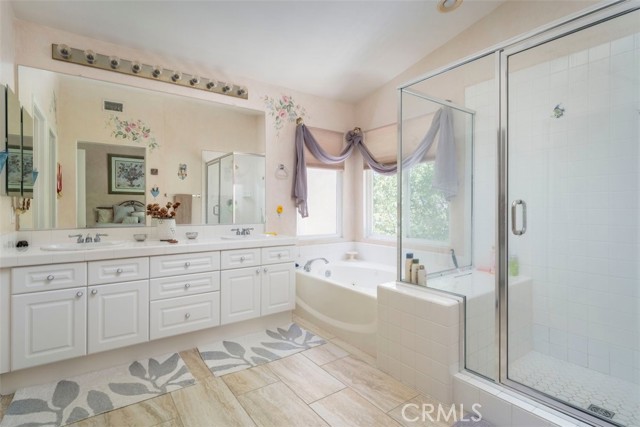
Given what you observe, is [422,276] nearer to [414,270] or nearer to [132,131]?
[414,270]

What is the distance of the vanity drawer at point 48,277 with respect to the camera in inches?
77.3

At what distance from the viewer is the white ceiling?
2.42m

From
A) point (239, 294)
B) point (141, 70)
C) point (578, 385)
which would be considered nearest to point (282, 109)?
point (141, 70)

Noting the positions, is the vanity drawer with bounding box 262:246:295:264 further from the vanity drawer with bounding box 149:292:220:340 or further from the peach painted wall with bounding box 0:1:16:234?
the peach painted wall with bounding box 0:1:16:234

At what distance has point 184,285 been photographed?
99.9 inches

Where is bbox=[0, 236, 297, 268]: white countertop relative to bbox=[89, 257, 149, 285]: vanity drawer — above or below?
above

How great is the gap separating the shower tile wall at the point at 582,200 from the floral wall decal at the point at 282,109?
2317mm

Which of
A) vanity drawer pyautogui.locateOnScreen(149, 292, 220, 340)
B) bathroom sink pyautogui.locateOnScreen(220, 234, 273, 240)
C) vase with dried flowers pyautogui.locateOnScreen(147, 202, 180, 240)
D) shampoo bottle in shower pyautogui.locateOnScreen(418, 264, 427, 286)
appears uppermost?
vase with dried flowers pyautogui.locateOnScreen(147, 202, 180, 240)

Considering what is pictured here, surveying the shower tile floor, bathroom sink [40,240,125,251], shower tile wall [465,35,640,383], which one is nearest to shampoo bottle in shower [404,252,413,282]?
shower tile wall [465,35,640,383]

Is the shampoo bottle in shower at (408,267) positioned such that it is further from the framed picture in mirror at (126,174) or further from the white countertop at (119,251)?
the framed picture in mirror at (126,174)

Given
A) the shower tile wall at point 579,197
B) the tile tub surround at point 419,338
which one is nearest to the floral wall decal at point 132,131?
the tile tub surround at point 419,338

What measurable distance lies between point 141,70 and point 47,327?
2.04 metres

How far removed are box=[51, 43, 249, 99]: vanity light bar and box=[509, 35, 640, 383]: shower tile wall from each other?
2458 millimetres

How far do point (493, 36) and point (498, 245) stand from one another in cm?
201
